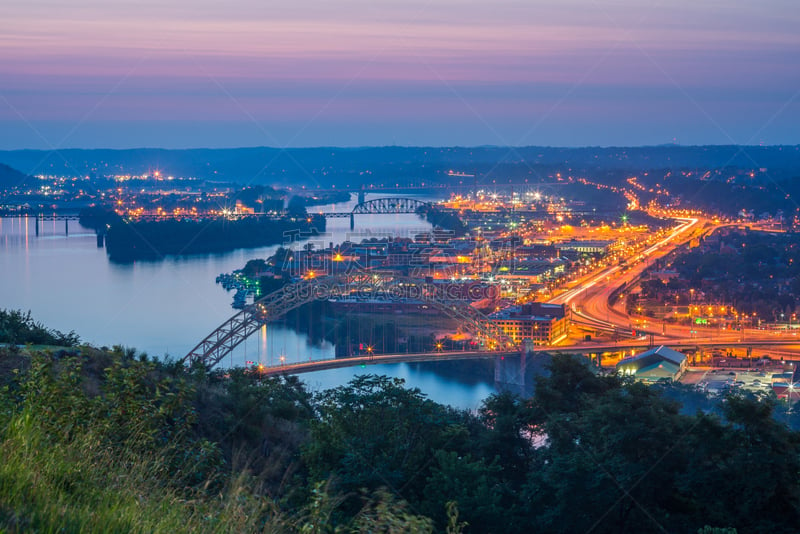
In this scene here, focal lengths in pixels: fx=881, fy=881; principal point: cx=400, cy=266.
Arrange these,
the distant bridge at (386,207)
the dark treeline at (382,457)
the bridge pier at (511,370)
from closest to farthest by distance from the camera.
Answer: the dark treeline at (382,457) → the bridge pier at (511,370) → the distant bridge at (386,207)

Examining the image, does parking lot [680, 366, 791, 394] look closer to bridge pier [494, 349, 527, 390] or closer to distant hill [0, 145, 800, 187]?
bridge pier [494, 349, 527, 390]

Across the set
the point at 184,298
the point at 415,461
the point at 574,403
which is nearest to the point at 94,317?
the point at 184,298

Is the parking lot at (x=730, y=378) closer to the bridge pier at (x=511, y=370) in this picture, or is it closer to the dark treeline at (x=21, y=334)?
the bridge pier at (x=511, y=370)

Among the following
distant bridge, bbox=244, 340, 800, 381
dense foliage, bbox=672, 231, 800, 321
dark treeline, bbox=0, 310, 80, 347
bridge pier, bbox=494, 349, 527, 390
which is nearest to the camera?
dark treeline, bbox=0, 310, 80, 347

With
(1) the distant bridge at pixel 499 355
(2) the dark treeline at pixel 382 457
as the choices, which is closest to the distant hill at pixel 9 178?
(1) the distant bridge at pixel 499 355

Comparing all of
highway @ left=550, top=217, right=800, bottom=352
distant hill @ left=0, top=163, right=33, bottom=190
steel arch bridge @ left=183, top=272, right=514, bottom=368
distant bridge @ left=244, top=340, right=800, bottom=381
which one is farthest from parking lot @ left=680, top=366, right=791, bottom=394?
distant hill @ left=0, top=163, right=33, bottom=190
